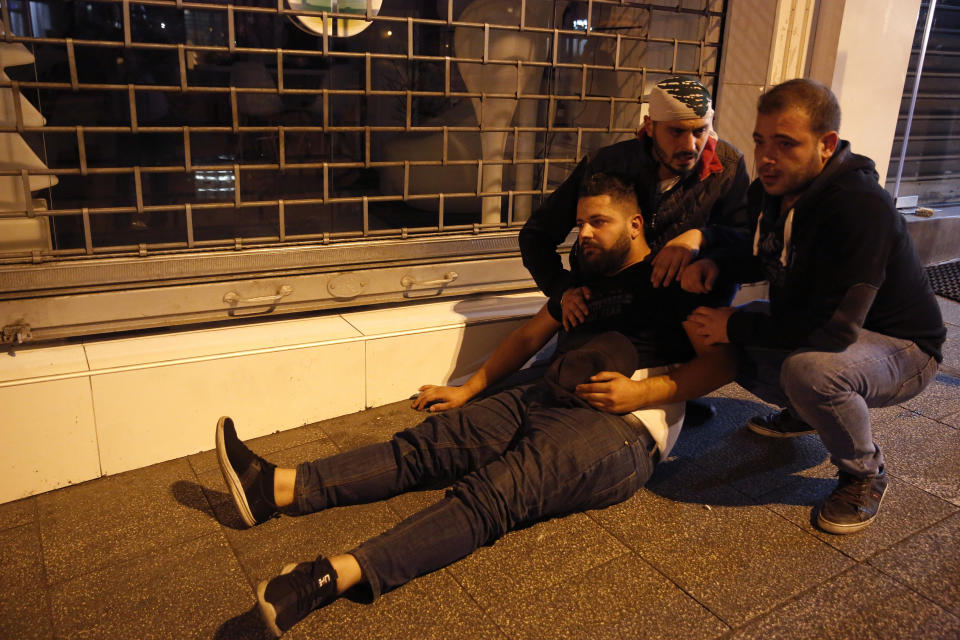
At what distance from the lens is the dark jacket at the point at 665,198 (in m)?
2.99

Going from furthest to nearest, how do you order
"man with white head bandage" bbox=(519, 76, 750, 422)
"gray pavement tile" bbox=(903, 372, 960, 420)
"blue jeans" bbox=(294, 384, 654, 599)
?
"gray pavement tile" bbox=(903, 372, 960, 420) < "man with white head bandage" bbox=(519, 76, 750, 422) < "blue jeans" bbox=(294, 384, 654, 599)

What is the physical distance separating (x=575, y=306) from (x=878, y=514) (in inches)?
51.8

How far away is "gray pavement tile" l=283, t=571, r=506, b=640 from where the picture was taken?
208 cm

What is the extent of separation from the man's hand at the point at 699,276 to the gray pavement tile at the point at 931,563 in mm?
1052

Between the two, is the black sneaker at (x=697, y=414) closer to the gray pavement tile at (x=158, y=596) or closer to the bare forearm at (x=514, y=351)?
the bare forearm at (x=514, y=351)

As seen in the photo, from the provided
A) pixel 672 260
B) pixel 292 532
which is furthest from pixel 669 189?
pixel 292 532

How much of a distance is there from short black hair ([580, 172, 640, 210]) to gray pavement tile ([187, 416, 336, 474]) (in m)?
1.50

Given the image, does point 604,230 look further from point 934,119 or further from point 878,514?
point 934,119

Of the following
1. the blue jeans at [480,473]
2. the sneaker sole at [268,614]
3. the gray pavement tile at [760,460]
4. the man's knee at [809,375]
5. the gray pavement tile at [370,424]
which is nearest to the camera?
Result: the sneaker sole at [268,614]

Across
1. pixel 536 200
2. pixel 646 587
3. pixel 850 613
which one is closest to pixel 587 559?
pixel 646 587

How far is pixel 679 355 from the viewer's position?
2895mm

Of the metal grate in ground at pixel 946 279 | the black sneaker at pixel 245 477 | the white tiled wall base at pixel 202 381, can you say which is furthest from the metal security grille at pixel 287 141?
→ the metal grate in ground at pixel 946 279

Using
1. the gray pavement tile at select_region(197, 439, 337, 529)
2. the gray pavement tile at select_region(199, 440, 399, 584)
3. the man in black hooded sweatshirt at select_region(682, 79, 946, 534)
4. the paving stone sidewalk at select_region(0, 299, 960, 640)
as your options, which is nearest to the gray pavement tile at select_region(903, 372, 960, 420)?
the paving stone sidewalk at select_region(0, 299, 960, 640)

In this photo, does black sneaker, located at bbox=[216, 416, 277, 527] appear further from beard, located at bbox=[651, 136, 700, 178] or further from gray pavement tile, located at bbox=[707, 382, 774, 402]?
gray pavement tile, located at bbox=[707, 382, 774, 402]
